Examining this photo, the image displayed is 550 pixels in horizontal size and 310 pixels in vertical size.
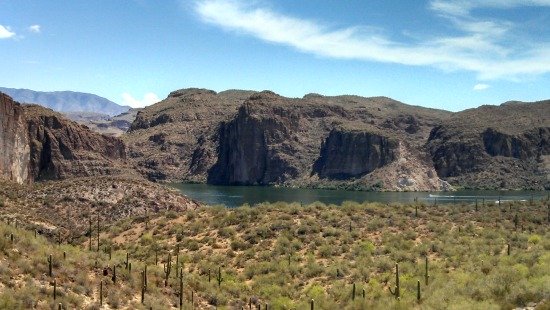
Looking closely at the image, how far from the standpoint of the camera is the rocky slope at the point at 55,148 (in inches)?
4789

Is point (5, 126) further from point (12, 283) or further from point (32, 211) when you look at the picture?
point (12, 283)

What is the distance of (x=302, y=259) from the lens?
39719mm

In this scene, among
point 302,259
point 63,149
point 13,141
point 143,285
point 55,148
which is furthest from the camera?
point 63,149

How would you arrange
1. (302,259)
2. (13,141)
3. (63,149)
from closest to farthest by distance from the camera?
(302,259)
(13,141)
(63,149)

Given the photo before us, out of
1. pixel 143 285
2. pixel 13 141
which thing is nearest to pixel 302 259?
pixel 143 285

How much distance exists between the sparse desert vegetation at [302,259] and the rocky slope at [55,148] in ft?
262

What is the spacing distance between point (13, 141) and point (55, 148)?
1938 inches

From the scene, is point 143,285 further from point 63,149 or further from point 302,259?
point 63,149

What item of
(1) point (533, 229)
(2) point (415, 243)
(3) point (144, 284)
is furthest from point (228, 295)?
(1) point (533, 229)

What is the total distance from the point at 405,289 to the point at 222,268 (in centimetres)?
Answer: 1442

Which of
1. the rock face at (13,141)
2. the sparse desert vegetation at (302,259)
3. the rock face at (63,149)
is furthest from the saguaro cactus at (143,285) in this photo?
the rock face at (63,149)

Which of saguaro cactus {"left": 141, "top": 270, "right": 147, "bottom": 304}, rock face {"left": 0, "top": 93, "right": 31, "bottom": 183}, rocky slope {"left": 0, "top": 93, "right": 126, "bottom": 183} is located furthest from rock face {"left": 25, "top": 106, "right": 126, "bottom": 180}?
saguaro cactus {"left": 141, "top": 270, "right": 147, "bottom": 304}

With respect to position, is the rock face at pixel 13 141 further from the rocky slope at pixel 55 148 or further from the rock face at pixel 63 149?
the rock face at pixel 63 149

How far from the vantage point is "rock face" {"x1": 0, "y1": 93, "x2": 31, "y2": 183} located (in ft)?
362
